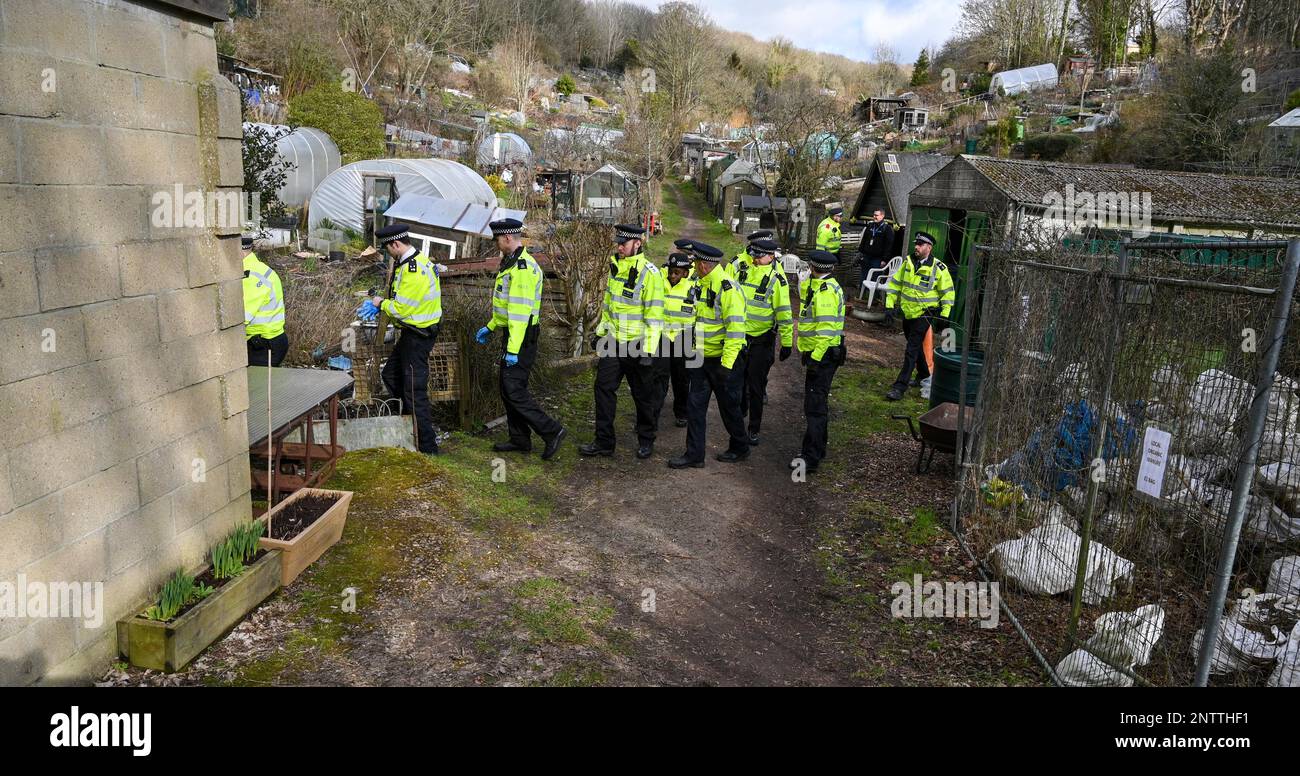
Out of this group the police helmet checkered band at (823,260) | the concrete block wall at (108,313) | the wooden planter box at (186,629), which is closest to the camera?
the concrete block wall at (108,313)

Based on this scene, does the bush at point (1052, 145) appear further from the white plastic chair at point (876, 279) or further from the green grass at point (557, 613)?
the green grass at point (557, 613)

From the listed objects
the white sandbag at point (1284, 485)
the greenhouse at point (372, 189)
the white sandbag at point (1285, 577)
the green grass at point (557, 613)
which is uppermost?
the greenhouse at point (372, 189)

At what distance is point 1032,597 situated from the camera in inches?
229

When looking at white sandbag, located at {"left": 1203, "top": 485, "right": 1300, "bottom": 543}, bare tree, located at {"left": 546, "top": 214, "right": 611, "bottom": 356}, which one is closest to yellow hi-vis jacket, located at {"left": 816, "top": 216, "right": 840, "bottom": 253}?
bare tree, located at {"left": 546, "top": 214, "right": 611, "bottom": 356}

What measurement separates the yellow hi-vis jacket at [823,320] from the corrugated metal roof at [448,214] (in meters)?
11.2

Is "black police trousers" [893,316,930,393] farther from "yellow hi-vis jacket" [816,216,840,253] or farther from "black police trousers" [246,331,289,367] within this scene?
"black police trousers" [246,331,289,367]

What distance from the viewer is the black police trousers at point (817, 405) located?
8.48 metres

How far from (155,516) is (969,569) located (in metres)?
5.60

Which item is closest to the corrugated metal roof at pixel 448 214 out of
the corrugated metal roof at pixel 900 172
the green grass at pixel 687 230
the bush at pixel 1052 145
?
the green grass at pixel 687 230

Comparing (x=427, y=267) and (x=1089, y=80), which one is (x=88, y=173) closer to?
(x=427, y=267)

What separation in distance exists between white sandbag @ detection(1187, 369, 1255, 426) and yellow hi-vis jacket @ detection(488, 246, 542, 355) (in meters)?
5.36

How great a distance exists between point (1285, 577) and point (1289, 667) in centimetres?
82

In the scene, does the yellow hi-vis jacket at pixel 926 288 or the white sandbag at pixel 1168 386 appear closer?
the white sandbag at pixel 1168 386

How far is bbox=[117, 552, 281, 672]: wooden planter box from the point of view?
4.15 meters
